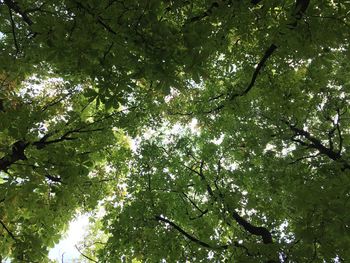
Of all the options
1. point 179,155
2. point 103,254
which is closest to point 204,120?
point 179,155

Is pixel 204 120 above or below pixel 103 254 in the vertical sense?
above

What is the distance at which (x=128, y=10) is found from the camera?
12.6ft

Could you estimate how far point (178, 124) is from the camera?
1324 cm

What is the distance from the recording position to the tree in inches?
156

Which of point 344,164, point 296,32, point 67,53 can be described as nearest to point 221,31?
Answer: point 296,32

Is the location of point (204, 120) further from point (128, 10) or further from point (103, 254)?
point (128, 10)

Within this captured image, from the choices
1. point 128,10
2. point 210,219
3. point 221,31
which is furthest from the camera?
point 210,219

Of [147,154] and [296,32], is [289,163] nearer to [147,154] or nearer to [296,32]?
[147,154]

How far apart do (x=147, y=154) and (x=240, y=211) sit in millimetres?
3358

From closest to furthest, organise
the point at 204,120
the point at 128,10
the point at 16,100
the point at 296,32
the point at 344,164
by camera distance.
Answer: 1. the point at 128,10
2. the point at 296,32
3. the point at 16,100
4. the point at 344,164
5. the point at 204,120

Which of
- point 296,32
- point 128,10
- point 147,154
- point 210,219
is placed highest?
point 147,154

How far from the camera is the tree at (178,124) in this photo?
156 inches

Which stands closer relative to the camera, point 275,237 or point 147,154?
point 275,237

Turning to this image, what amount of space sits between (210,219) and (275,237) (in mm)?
2120
